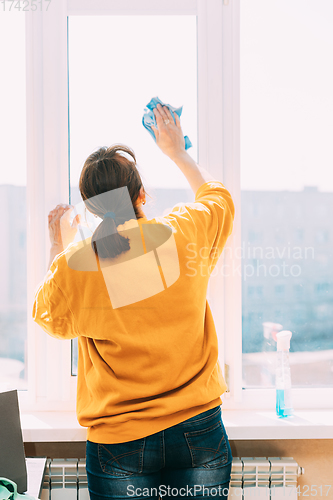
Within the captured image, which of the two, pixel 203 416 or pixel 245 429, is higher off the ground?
pixel 203 416

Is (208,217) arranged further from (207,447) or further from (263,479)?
(263,479)

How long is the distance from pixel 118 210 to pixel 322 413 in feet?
3.23

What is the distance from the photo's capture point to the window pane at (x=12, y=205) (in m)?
1.33

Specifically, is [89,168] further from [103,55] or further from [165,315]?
[103,55]

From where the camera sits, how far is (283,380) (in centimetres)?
126

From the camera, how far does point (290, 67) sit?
135 cm

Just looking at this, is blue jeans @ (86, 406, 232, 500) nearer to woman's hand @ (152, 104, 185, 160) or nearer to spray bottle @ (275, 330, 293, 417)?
spray bottle @ (275, 330, 293, 417)

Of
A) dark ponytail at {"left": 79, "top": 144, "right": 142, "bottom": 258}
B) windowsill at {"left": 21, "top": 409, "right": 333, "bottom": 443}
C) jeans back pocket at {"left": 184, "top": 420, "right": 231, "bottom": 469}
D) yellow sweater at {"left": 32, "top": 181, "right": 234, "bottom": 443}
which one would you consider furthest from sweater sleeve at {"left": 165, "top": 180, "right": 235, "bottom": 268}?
windowsill at {"left": 21, "top": 409, "right": 333, "bottom": 443}

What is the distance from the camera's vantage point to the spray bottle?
126 cm

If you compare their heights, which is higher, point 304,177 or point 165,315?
point 304,177

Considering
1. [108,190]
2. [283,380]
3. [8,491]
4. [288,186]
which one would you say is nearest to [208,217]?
[108,190]

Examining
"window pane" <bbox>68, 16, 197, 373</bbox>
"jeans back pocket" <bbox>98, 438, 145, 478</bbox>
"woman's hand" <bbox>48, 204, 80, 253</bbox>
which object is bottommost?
"jeans back pocket" <bbox>98, 438, 145, 478</bbox>

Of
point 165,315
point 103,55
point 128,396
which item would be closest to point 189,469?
Result: point 128,396

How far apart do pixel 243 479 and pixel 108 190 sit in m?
0.93
